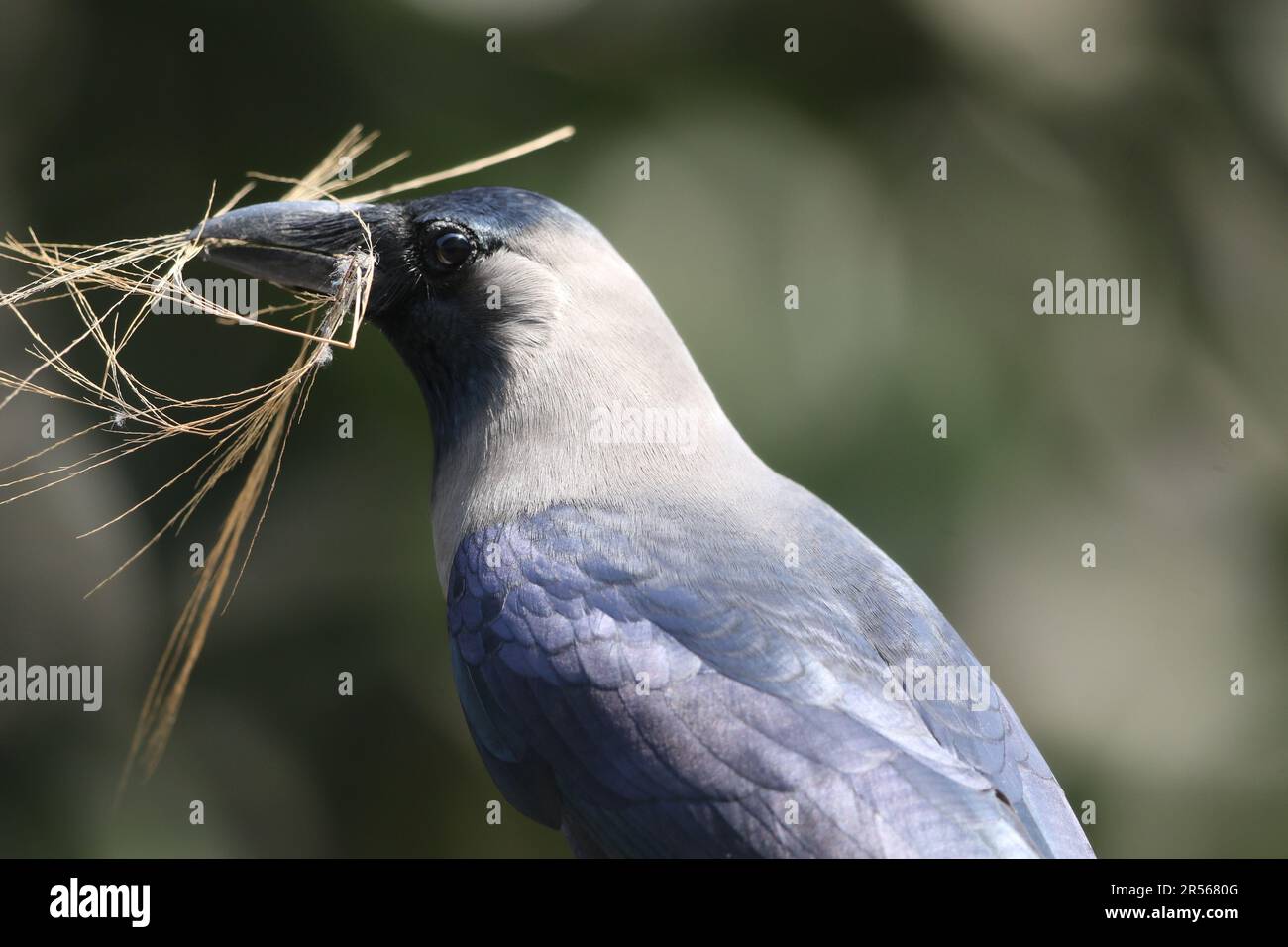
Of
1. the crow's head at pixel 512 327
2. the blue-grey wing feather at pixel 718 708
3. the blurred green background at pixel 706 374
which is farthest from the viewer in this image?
the blurred green background at pixel 706 374

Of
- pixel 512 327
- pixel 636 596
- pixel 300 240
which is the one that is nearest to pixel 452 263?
pixel 512 327

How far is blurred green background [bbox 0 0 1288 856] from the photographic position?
13.5 feet

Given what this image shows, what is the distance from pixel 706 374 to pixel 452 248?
1.67 meters

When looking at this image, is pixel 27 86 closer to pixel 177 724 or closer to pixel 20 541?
pixel 20 541

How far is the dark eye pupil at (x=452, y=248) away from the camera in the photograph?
2.47 metres

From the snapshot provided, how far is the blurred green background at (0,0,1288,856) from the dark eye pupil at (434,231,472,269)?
1.54 m

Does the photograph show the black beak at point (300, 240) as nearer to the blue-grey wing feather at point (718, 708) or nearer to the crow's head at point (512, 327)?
the crow's head at point (512, 327)

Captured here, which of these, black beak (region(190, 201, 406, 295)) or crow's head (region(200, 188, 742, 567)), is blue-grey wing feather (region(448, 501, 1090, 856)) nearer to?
crow's head (region(200, 188, 742, 567))

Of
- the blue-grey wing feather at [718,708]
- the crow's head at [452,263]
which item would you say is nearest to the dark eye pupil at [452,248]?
the crow's head at [452,263]

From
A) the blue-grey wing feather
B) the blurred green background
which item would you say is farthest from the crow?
the blurred green background

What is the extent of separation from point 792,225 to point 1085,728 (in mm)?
1971

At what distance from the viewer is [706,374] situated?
13.3 feet

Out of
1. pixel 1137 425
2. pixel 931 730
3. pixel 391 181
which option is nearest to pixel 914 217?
pixel 1137 425

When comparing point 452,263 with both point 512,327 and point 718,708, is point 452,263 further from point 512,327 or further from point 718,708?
point 718,708
